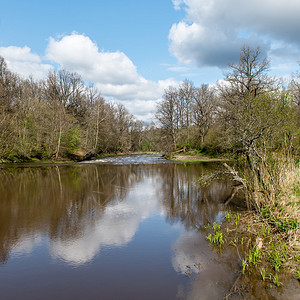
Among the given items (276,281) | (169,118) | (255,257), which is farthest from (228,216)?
(169,118)

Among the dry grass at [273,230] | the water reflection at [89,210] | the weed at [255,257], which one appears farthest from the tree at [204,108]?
the weed at [255,257]

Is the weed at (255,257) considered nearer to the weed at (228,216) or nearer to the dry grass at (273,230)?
the dry grass at (273,230)

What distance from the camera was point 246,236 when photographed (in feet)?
23.6

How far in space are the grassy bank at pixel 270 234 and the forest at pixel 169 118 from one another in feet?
5.60

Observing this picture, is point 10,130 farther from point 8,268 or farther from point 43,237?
point 8,268

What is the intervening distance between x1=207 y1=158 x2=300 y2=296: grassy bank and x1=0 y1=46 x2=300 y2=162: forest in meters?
1.71

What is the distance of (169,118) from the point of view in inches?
1711

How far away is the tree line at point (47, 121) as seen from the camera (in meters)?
29.5

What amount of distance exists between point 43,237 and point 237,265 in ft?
18.7

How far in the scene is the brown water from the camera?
498 centimetres

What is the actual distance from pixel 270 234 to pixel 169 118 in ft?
123

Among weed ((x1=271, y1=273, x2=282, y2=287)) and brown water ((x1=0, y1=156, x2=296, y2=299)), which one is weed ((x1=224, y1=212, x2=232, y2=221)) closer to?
brown water ((x1=0, y1=156, x2=296, y2=299))

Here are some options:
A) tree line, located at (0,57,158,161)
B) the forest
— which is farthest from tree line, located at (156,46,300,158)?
tree line, located at (0,57,158,161)

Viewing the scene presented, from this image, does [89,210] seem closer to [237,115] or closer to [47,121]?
[237,115]
